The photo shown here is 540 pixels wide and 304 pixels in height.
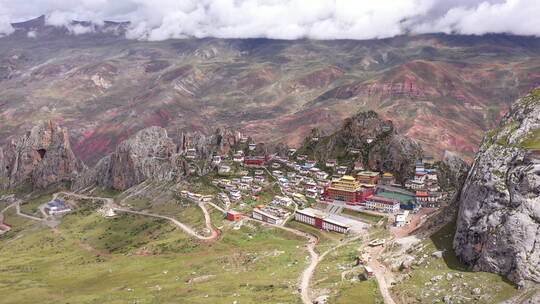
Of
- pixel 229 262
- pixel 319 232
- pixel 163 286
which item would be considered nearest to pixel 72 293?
pixel 163 286

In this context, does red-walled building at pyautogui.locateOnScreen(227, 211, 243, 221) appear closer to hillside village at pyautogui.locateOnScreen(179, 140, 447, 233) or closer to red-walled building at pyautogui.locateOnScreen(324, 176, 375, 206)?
hillside village at pyautogui.locateOnScreen(179, 140, 447, 233)

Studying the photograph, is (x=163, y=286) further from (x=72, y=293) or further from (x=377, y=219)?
(x=377, y=219)

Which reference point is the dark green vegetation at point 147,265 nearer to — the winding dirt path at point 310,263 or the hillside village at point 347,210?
the winding dirt path at point 310,263

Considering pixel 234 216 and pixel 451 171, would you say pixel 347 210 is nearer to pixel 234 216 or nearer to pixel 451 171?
pixel 234 216

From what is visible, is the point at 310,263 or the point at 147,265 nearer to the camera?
the point at 310,263

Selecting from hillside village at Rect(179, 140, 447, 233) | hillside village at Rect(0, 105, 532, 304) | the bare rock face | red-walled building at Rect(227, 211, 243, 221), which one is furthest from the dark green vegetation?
the bare rock face

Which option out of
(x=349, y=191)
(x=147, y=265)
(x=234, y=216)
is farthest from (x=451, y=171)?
(x=147, y=265)

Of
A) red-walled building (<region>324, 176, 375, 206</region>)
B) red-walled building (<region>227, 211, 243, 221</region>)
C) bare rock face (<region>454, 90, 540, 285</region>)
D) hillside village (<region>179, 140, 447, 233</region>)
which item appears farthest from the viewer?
red-walled building (<region>324, 176, 375, 206</region>)

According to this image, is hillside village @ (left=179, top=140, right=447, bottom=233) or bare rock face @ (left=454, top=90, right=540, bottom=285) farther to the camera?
hillside village @ (left=179, top=140, right=447, bottom=233)
